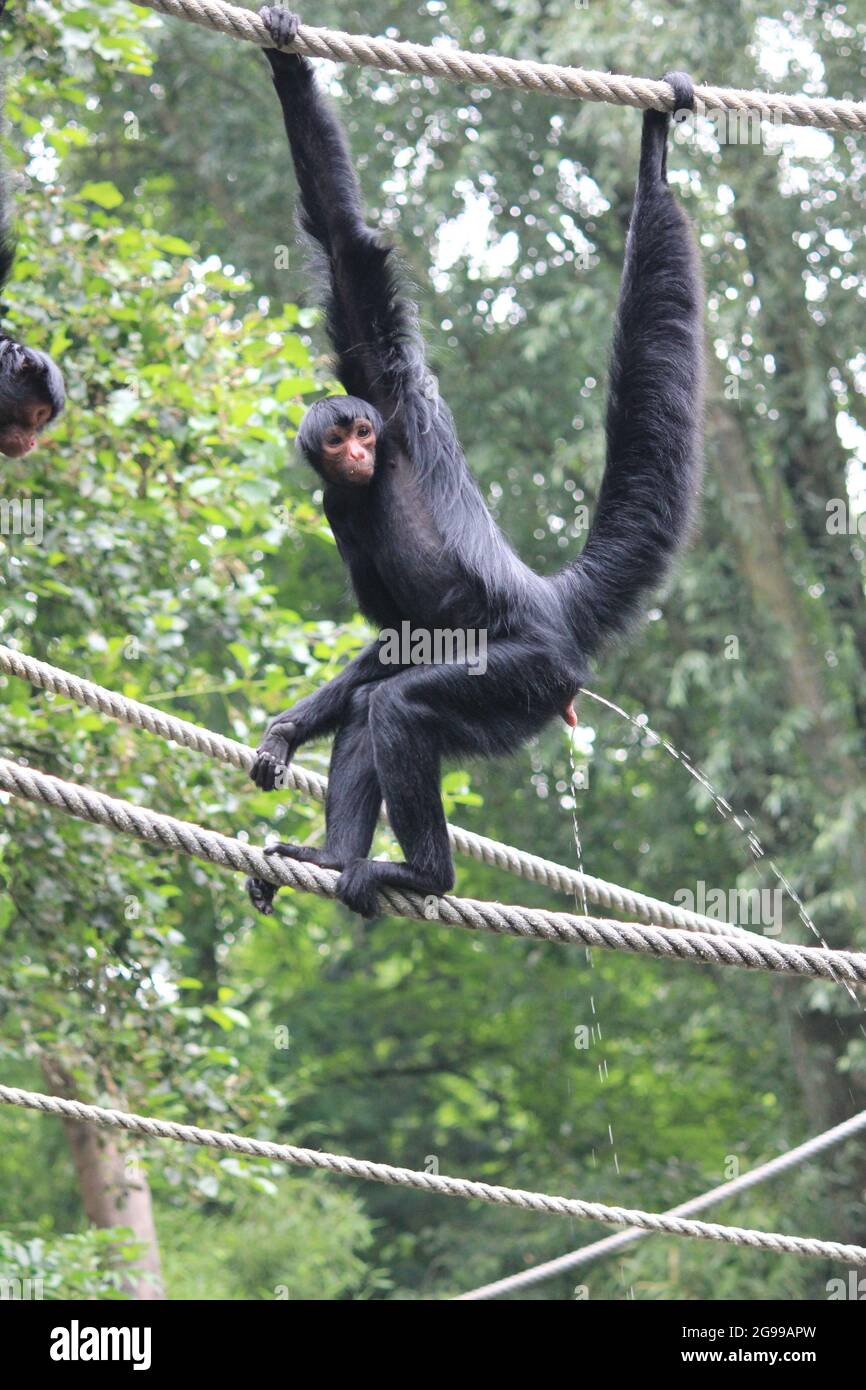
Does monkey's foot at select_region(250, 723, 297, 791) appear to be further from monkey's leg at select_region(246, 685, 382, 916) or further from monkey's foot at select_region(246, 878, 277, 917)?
monkey's foot at select_region(246, 878, 277, 917)

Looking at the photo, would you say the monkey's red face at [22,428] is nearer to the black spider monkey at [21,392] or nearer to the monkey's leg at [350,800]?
the black spider monkey at [21,392]

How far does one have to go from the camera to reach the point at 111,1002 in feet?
26.5

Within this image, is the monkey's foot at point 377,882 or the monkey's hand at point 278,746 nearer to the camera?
the monkey's foot at point 377,882

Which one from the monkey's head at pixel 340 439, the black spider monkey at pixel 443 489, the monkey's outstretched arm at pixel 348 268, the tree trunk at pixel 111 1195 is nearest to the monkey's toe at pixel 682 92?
the black spider monkey at pixel 443 489

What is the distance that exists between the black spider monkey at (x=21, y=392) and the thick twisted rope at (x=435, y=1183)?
261 cm

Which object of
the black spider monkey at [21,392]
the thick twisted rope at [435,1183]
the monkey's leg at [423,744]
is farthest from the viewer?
the black spider monkey at [21,392]

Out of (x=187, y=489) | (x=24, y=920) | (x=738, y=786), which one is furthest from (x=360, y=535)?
(x=738, y=786)

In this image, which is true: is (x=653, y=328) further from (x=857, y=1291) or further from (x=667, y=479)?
(x=857, y=1291)

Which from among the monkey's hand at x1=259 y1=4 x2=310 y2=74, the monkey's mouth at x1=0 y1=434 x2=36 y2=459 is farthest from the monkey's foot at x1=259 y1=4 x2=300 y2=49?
the monkey's mouth at x1=0 y1=434 x2=36 y2=459

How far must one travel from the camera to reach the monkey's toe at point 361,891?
16.7 ft

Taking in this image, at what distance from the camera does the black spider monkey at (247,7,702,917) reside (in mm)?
5297

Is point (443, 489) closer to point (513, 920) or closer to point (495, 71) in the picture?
point (495, 71)

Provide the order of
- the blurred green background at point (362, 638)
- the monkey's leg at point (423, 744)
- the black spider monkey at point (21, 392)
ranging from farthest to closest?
1. the blurred green background at point (362, 638)
2. the black spider monkey at point (21, 392)
3. the monkey's leg at point (423, 744)

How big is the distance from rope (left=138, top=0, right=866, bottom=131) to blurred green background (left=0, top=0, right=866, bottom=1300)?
2.45m
